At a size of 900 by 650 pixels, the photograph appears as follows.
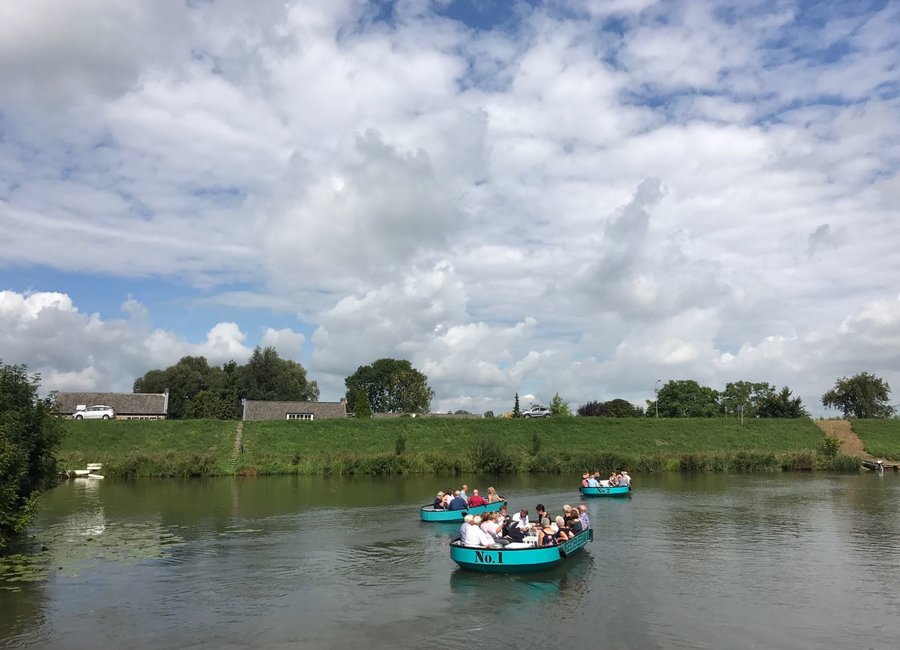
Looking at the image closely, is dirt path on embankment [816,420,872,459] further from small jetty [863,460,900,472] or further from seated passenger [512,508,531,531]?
seated passenger [512,508,531,531]

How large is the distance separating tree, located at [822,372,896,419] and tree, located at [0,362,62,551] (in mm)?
A: 102921

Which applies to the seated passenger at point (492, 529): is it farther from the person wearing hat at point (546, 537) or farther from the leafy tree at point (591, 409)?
the leafy tree at point (591, 409)

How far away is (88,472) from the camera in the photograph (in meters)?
57.3

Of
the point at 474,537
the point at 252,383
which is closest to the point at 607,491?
the point at 474,537

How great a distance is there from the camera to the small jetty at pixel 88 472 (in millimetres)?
56812

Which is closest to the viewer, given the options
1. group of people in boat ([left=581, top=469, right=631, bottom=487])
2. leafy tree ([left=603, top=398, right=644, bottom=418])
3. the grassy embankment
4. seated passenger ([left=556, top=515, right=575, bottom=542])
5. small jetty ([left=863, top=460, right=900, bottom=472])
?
seated passenger ([left=556, top=515, right=575, bottom=542])

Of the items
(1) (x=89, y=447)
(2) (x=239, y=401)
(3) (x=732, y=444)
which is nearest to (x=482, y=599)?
(1) (x=89, y=447)

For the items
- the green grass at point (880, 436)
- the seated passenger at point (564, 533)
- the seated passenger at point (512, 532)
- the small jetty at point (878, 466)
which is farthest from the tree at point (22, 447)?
the green grass at point (880, 436)

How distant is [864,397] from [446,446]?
68540mm

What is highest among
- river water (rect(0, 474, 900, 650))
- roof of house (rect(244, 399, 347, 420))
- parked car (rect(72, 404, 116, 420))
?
roof of house (rect(244, 399, 347, 420))

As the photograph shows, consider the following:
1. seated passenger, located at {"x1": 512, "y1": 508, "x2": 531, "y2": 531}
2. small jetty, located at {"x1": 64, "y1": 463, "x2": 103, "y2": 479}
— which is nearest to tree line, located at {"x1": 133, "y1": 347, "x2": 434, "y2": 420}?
small jetty, located at {"x1": 64, "y1": 463, "x2": 103, "y2": 479}

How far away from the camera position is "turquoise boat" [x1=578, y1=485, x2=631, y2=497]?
43.5 m

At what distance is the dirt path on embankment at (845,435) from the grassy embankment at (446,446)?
1.60m

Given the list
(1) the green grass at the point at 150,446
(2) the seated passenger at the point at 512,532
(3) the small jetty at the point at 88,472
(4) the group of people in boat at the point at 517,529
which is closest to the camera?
(4) the group of people in boat at the point at 517,529
